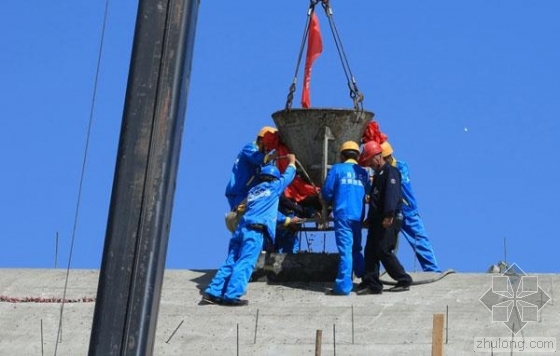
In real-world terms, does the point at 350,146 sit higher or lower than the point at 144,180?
higher

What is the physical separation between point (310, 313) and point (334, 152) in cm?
275

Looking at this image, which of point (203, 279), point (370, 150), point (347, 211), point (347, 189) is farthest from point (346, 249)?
point (203, 279)

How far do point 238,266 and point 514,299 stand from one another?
2826 millimetres

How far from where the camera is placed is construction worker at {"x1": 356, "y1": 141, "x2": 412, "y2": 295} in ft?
39.8

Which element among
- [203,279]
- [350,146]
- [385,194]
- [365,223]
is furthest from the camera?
[203,279]

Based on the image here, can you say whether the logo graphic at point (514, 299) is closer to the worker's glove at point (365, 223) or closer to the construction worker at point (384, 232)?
the construction worker at point (384, 232)

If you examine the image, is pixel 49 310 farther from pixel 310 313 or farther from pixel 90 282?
pixel 310 313

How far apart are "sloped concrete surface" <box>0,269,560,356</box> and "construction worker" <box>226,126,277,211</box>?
1308 millimetres

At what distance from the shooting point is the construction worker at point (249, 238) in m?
12.1

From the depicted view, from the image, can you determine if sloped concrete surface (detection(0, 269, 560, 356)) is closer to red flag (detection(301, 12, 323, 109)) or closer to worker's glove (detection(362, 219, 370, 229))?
worker's glove (detection(362, 219, 370, 229))

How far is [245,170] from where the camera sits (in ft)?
45.8

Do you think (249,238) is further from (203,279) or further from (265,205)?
(203,279)

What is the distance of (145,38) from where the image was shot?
3.67 metres

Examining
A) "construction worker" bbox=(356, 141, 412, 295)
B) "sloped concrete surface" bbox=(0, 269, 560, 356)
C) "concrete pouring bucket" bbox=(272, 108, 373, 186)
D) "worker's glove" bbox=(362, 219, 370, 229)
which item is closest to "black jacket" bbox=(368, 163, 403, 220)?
"construction worker" bbox=(356, 141, 412, 295)
